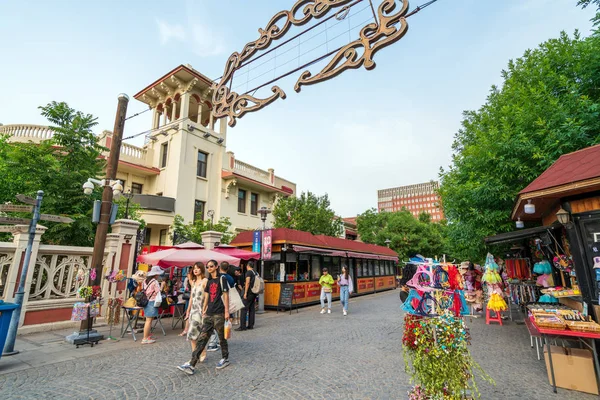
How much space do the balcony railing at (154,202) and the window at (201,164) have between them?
10.3 feet

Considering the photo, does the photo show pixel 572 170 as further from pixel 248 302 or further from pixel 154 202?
pixel 154 202

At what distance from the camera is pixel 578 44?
10.2m

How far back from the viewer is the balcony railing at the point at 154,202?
54.5 feet

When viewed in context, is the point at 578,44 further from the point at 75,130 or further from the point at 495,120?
the point at 75,130

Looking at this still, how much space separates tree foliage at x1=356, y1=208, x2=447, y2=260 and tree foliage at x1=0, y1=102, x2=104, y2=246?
28588 mm

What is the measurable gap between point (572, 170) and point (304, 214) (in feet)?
54.2

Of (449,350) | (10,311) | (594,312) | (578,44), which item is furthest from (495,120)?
(10,311)

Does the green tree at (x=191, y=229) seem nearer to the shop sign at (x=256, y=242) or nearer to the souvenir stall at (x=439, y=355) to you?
the shop sign at (x=256, y=242)

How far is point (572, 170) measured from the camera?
5.58 metres

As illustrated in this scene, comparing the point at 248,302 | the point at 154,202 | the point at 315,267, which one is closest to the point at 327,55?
the point at 248,302

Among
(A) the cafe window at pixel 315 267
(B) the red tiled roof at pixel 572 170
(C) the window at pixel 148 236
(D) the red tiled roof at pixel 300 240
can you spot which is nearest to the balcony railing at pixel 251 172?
(C) the window at pixel 148 236

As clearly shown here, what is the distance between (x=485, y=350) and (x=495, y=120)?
939cm

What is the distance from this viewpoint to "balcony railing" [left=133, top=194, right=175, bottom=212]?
1661cm

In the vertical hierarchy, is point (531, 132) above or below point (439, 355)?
above
